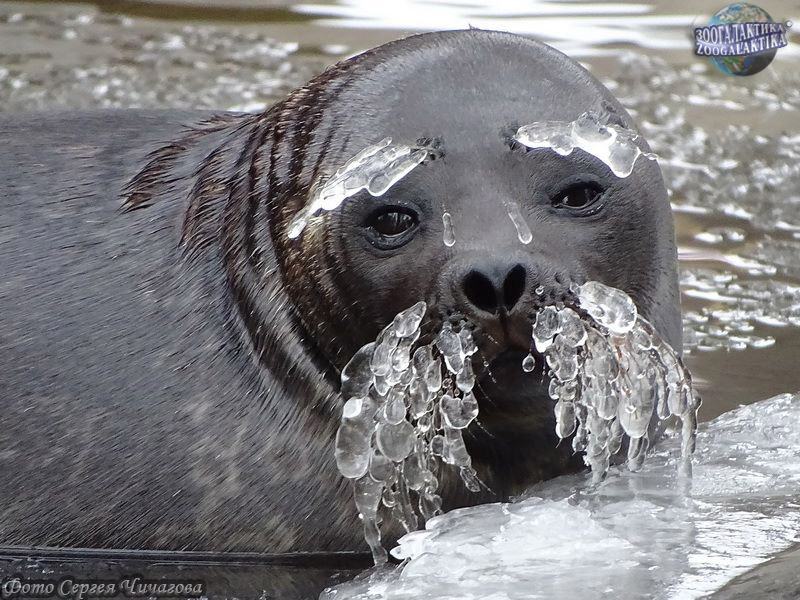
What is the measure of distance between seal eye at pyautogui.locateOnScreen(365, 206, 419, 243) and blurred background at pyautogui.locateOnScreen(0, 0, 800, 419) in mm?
1273

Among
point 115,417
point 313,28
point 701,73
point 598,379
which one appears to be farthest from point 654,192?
point 313,28

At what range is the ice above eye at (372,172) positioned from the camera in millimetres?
3777

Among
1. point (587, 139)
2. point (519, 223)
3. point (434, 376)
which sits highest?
point (587, 139)

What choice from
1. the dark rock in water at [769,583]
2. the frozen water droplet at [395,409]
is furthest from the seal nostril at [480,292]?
the dark rock in water at [769,583]

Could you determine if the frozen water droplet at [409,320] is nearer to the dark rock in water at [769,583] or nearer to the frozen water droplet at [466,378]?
the frozen water droplet at [466,378]

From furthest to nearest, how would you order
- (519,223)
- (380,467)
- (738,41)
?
1. (738,41)
2. (380,467)
3. (519,223)

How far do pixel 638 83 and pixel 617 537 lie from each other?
4977 mm

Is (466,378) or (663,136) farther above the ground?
(466,378)

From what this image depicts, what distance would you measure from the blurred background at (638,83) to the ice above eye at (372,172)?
133 centimetres

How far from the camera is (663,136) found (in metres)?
7.45

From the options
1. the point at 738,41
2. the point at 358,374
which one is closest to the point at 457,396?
the point at 358,374

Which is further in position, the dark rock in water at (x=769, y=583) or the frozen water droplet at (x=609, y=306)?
the frozen water droplet at (x=609, y=306)

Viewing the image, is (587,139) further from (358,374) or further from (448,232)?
(358,374)

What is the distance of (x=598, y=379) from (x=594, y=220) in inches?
15.1
